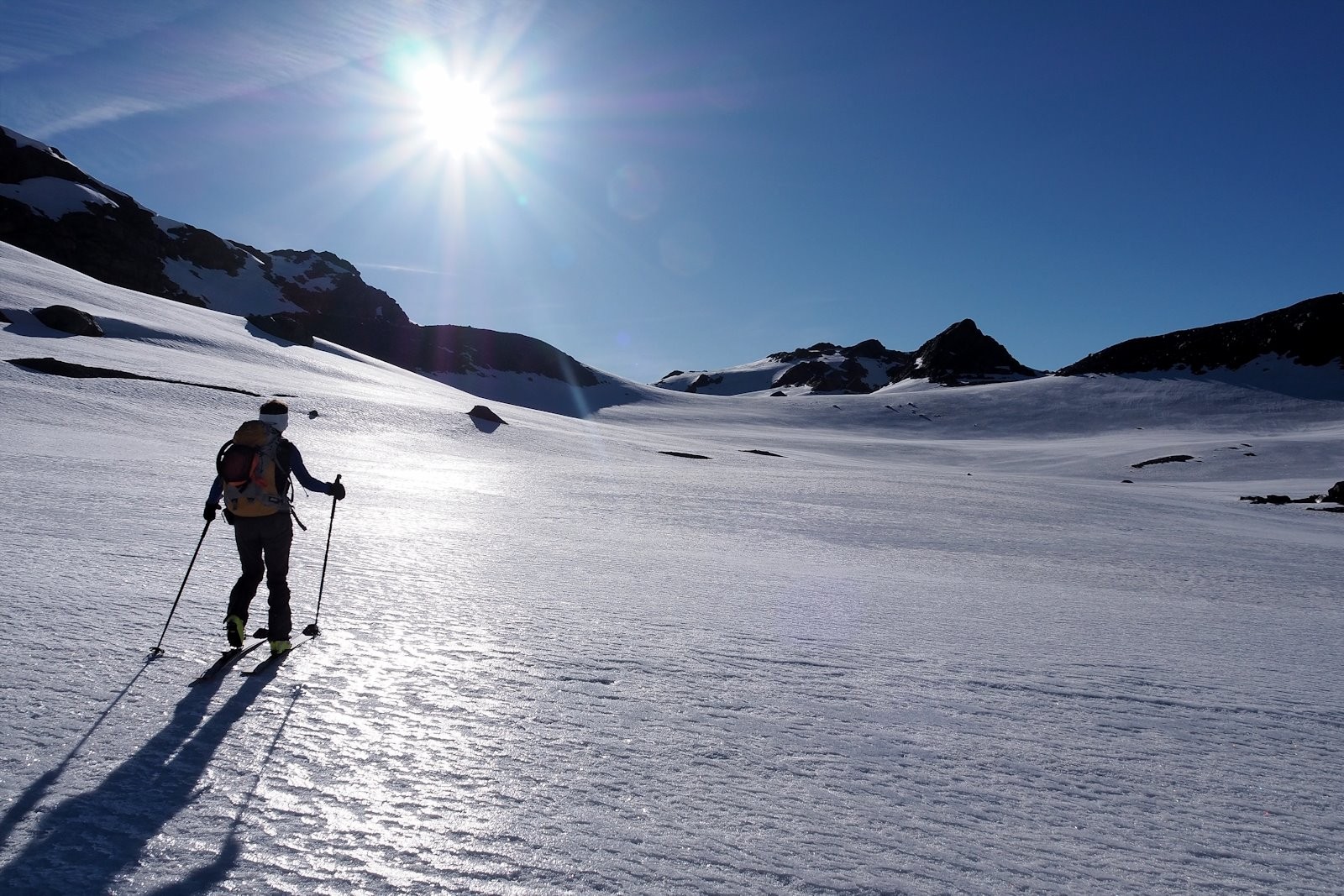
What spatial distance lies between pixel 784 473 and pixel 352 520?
702 inches

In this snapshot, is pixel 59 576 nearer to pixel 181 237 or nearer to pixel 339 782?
pixel 339 782

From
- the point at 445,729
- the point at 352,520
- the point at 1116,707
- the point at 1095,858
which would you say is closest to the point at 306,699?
the point at 445,729

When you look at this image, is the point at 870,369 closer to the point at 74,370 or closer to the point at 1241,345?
the point at 1241,345

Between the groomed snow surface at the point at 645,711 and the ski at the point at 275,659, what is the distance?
9 centimetres

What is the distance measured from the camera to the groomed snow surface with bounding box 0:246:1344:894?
9.16 feet

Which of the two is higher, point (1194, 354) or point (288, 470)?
point (1194, 354)

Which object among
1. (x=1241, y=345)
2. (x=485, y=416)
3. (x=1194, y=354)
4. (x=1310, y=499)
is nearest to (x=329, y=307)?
(x=485, y=416)

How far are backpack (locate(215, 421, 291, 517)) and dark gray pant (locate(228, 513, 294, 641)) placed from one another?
0.31 ft

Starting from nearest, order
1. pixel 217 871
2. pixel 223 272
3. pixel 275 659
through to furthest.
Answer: pixel 217 871
pixel 275 659
pixel 223 272

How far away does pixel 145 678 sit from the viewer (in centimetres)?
402

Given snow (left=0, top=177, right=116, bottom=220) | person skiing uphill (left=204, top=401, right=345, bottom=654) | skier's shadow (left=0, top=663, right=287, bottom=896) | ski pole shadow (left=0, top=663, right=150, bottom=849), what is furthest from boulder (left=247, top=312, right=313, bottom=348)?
snow (left=0, top=177, right=116, bottom=220)

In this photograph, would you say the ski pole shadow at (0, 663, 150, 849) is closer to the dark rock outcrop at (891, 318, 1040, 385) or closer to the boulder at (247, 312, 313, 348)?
the boulder at (247, 312, 313, 348)

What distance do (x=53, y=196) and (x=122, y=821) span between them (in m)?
105

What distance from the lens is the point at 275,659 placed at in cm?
452
